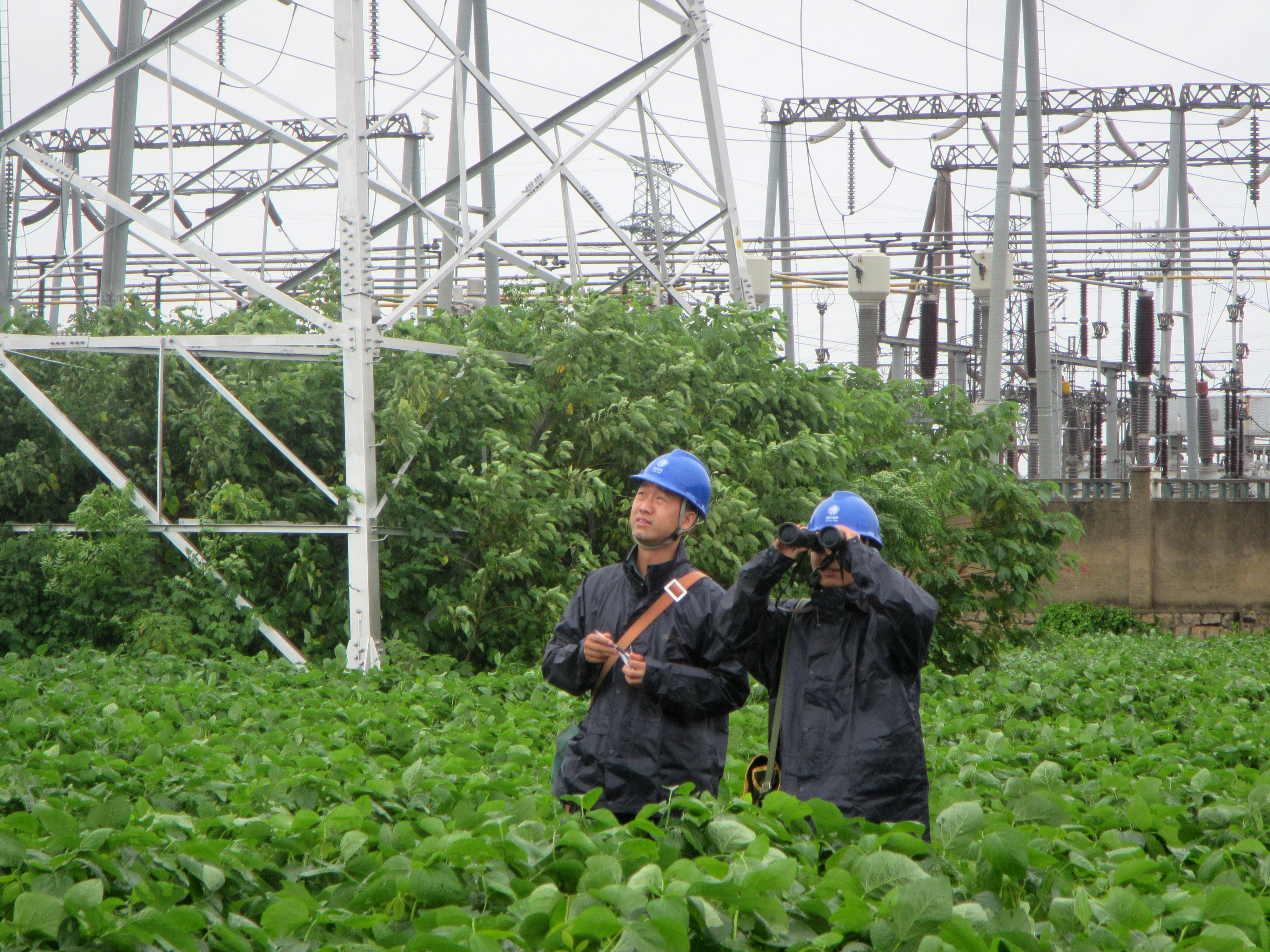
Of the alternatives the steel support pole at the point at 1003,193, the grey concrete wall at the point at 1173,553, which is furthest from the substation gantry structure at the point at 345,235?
the grey concrete wall at the point at 1173,553

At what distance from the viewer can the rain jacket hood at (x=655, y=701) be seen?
4055mm

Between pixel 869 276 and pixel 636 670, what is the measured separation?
19.5 m

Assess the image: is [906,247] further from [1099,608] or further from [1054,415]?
[1099,608]

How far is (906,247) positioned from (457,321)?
64.4 ft

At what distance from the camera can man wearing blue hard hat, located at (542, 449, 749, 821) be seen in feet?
13.3

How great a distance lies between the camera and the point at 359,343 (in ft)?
32.0

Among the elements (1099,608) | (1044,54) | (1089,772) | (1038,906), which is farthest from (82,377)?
(1044,54)

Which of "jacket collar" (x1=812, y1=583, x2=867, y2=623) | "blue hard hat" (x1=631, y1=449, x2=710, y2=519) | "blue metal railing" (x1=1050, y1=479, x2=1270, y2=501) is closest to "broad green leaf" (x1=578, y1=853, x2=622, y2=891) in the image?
"jacket collar" (x1=812, y1=583, x2=867, y2=623)

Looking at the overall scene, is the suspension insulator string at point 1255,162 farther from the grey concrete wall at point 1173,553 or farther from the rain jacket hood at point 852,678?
the rain jacket hood at point 852,678

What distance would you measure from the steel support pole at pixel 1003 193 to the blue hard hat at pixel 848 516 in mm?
16609

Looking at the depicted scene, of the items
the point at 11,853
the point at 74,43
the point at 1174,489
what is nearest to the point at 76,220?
the point at 74,43

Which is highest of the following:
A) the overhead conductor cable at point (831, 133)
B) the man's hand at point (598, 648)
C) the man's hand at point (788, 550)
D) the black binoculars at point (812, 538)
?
the overhead conductor cable at point (831, 133)

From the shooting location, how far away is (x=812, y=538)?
3.86 m

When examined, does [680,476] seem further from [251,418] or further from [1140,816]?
[251,418]
